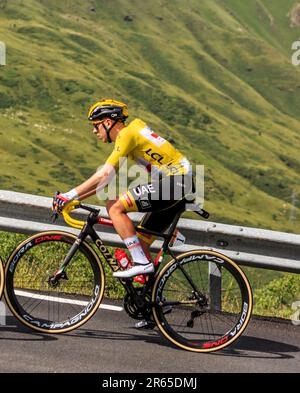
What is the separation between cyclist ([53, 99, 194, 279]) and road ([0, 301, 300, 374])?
2.13 ft

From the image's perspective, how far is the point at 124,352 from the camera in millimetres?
5738

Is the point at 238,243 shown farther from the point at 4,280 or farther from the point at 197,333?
the point at 4,280

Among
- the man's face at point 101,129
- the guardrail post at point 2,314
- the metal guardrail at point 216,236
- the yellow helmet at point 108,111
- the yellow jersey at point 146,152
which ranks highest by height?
the yellow helmet at point 108,111

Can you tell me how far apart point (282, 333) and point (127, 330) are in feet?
5.20

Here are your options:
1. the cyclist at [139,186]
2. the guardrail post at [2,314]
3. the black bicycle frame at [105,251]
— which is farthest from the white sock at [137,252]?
the guardrail post at [2,314]

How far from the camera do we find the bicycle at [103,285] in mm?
6023

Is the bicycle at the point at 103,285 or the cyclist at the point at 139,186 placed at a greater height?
the cyclist at the point at 139,186

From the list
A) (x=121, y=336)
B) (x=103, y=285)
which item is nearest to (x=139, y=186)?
(x=103, y=285)

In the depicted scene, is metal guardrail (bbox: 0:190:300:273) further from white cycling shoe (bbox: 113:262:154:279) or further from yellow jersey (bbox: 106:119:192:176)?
yellow jersey (bbox: 106:119:192:176)

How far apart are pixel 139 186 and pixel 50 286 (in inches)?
48.5

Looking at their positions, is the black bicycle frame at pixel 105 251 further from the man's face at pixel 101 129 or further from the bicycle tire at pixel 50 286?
the man's face at pixel 101 129

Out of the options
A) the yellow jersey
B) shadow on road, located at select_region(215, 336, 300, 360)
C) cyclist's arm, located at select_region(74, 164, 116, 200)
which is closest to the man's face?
the yellow jersey

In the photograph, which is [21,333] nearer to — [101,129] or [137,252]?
[137,252]

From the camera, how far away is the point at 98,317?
682cm
